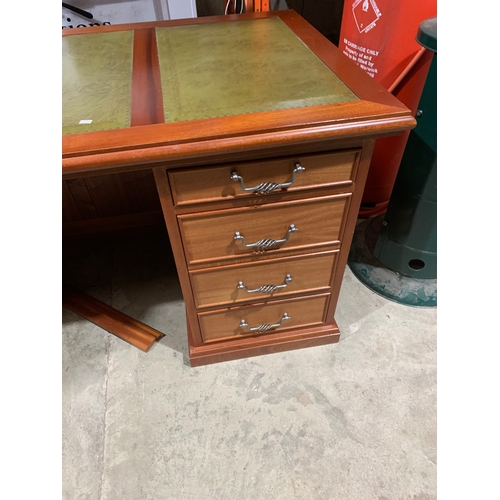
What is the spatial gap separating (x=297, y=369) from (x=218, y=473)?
1.21 ft

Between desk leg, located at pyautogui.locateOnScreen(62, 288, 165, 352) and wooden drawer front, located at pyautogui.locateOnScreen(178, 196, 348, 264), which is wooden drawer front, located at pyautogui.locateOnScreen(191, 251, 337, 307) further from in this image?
desk leg, located at pyautogui.locateOnScreen(62, 288, 165, 352)

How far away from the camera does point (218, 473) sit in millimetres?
965

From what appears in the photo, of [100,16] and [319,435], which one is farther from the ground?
[100,16]

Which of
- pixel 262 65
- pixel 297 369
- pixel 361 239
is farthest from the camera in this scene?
pixel 361 239

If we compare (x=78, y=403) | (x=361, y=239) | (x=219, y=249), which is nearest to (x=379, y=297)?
(x=361, y=239)

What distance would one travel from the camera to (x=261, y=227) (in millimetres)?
866

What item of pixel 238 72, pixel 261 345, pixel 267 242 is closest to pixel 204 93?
pixel 238 72

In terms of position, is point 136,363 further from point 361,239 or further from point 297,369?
point 361,239

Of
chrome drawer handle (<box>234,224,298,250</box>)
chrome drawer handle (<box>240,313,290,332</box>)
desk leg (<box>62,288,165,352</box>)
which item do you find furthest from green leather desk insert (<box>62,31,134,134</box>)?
desk leg (<box>62,288,165,352</box>)

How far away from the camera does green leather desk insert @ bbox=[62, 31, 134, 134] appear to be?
0.72 metres

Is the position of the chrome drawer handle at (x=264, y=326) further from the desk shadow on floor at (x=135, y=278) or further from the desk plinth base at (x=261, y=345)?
the desk shadow on floor at (x=135, y=278)

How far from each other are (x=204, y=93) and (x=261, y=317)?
0.63 metres

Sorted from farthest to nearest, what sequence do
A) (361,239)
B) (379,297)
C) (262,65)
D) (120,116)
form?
(361,239)
(379,297)
(262,65)
(120,116)

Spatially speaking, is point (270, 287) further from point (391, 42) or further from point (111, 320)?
point (391, 42)
